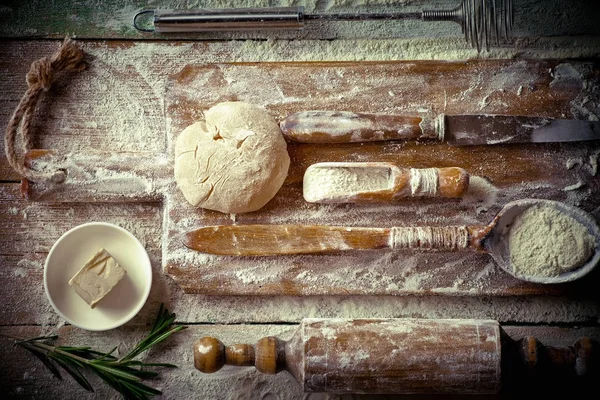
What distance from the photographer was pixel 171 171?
1218mm

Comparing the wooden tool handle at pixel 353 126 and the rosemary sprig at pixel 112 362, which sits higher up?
the wooden tool handle at pixel 353 126

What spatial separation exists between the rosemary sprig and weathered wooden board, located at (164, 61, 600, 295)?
0.33 feet

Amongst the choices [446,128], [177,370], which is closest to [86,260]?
[177,370]

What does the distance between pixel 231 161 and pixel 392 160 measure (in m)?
0.31

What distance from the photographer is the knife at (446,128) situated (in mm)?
1176

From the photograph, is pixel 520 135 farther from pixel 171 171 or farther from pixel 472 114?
pixel 171 171

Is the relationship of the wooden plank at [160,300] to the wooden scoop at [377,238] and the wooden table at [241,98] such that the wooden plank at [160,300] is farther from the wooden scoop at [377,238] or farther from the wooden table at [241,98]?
the wooden scoop at [377,238]

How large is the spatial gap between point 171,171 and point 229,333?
1.12 ft

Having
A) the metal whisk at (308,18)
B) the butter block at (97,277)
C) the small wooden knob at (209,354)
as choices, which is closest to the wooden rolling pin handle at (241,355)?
the small wooden knob at (209,354)

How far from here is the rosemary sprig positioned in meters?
1.16

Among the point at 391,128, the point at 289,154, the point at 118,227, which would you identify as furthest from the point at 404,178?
the point at 118,227

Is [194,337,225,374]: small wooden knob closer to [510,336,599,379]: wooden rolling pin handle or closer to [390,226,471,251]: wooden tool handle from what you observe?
[390,226,471,251]: wooden tool handle

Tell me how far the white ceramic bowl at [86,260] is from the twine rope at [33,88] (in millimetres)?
180

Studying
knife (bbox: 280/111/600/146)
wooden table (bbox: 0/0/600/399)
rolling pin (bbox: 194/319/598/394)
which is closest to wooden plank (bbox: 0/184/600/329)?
wooden table (bbox: 0/0/600/399)
